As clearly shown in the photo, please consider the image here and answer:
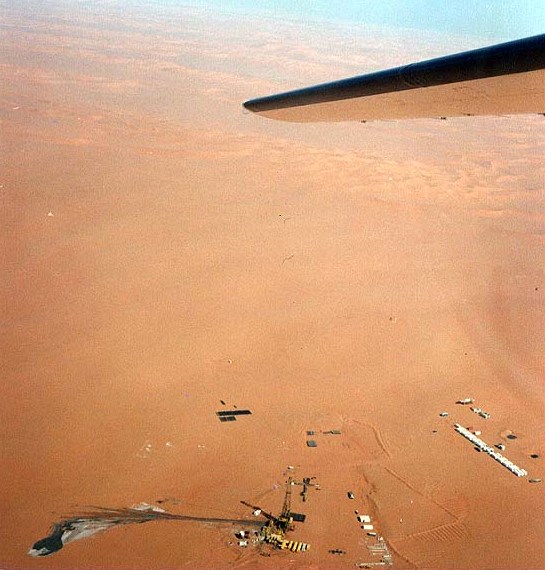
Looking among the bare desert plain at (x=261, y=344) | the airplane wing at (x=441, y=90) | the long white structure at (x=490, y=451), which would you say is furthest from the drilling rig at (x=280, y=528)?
the airplane wing at (x=441, y=90)

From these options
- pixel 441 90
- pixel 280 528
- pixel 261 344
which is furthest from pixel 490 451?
pixel 441 90

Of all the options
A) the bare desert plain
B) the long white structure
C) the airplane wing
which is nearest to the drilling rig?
the bare desert plain

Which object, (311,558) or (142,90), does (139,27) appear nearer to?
(142,90)

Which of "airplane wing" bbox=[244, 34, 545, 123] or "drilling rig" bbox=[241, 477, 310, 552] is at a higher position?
"airplane wing" bbox=[244, 34, 545, 123]

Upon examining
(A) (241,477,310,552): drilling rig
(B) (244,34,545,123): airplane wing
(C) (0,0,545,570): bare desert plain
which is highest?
(B) (244,34,545,123): airplane wing

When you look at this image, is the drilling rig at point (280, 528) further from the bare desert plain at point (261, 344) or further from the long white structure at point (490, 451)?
the long white structure at point (490, 451)

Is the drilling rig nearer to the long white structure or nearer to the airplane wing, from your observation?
the long white structure

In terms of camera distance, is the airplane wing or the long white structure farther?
the long white structure
